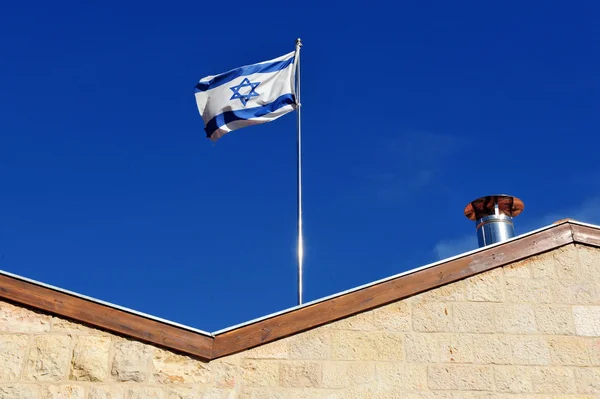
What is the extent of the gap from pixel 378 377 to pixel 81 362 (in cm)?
226

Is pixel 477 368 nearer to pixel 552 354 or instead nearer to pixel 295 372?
pixel 552 354

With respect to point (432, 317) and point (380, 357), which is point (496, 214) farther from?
point (380, 357)

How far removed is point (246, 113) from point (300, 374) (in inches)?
167

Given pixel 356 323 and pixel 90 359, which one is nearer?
pixel 90 359

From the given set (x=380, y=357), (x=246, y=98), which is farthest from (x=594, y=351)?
(x=246, y=98)

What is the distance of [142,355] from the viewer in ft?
16.8

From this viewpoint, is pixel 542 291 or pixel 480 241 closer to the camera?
pixel 542 291

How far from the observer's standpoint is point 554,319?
5.47 m

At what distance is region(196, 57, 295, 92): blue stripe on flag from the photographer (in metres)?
8.80

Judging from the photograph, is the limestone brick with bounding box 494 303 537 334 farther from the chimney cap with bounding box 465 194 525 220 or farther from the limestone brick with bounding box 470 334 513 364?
the chimney cap with bounding box 465 194 525 220

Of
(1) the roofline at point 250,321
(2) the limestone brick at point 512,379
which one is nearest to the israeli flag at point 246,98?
(1) the roofline at point 250,321

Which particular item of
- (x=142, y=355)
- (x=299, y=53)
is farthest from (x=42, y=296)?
(x=299, y=53)

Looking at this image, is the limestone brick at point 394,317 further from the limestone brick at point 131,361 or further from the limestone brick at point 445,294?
the limestone brick at point 131,361

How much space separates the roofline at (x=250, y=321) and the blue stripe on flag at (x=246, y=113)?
12.3ft
